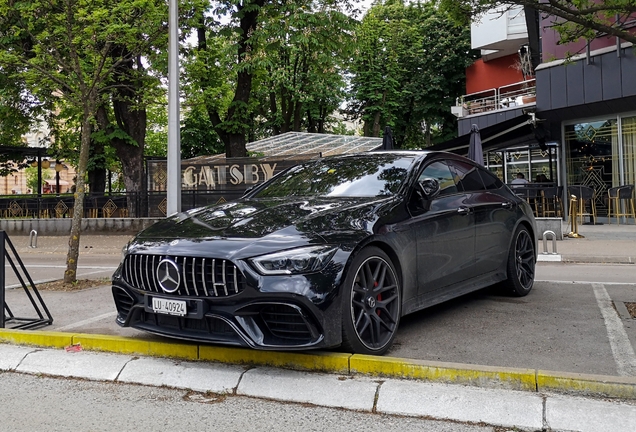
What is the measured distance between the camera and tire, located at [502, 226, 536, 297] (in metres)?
6.52

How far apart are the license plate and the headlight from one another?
2.00 feet

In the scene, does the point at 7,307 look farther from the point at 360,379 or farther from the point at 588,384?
the point at 588,384

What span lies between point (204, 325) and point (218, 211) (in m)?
1.18

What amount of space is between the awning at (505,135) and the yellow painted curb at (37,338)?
1602 centimetres

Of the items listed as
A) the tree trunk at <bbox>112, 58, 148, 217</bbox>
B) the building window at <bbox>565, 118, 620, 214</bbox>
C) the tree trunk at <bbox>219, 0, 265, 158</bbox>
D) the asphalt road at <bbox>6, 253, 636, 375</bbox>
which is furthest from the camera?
the building window at <bbox>565, 118, 620, 214</bbox>

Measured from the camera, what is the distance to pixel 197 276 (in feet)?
13.7

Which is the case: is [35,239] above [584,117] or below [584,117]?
below

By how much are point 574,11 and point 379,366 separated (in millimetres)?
4594

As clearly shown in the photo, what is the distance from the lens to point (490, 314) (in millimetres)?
5953

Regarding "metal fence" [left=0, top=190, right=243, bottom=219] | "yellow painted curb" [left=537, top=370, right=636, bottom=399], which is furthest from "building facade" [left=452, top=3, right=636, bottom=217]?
"yellow painted curb" [left=537, top=370, right=636, bottom=399]

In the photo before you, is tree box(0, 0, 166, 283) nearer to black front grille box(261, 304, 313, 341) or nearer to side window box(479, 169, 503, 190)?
side window box(479, 169, 503, 190)

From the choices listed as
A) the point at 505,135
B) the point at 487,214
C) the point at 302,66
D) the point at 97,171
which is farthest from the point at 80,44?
the point at 302,66

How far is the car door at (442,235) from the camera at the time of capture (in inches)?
198

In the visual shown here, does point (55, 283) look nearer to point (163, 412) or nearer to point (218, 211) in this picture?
point (218, 211)
